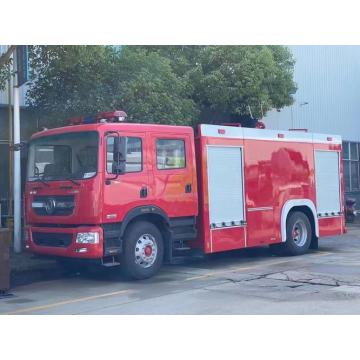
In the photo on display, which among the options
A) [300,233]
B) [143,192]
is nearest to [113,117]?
[143,192]

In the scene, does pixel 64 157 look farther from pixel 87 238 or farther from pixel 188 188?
pixel 188 188

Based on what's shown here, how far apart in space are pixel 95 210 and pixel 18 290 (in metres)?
1.94

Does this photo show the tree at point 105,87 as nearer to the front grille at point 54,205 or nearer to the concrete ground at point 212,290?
the front grille at point 54,205

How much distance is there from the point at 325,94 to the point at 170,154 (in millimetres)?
16186

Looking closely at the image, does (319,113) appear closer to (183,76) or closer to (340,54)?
(340,54)

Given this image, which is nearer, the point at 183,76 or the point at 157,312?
the point at 157,312

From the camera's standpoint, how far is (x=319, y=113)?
24.7 m

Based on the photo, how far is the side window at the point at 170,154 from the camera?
10298 mm

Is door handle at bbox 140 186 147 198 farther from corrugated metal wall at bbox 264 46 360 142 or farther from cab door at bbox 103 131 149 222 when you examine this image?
corrugated metal wall at bbox 264 46 360 142

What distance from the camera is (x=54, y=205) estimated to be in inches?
391

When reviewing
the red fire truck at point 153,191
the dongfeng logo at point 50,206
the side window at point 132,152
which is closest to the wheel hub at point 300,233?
the red fire truck at point 153,191

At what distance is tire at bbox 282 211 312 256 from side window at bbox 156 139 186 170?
11.5 feet

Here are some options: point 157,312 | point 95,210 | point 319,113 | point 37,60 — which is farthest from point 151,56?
point 319,113

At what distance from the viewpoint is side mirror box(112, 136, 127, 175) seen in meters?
9.52
